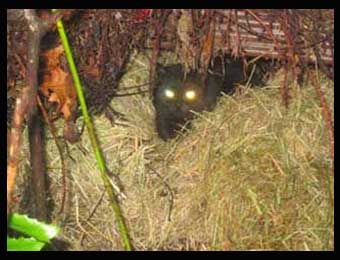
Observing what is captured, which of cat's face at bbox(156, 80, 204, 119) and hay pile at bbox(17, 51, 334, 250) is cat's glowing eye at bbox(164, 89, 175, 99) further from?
hay pile at bbox(17, 51, 334, 250)

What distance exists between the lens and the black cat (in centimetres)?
275

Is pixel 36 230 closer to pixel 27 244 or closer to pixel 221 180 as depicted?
pixel 27 244

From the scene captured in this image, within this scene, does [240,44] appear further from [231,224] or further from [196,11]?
[231,224]

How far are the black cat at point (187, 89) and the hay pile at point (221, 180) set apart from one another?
0.24 ft

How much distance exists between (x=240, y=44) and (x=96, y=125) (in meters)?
0.74

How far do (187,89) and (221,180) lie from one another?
0.55 metres

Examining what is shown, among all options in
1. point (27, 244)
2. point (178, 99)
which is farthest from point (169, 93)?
point (27, 244)

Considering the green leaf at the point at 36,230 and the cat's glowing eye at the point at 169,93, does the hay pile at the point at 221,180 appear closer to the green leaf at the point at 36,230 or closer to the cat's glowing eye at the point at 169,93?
Answer: the cat's glowing eye at the point at 169,93

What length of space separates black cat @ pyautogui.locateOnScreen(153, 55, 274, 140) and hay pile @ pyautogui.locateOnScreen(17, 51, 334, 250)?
73 mm

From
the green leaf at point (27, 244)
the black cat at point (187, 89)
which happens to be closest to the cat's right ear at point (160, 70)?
the black cat at point (187, 89)

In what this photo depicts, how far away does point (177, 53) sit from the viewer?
2.64 m

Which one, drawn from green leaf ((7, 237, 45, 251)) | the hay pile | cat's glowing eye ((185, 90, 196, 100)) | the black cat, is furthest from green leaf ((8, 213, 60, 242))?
cat's glowing eye ((185, 90, 196, 100))

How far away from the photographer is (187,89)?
2869 mm

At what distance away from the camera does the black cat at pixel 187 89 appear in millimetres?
2750
